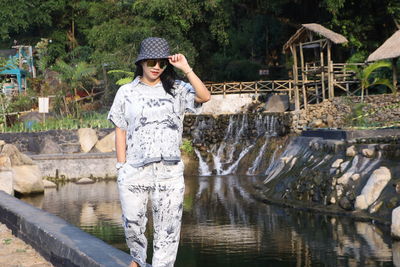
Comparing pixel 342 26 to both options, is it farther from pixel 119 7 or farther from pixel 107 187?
pixel 107 187

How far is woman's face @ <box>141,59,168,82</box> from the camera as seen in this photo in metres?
5.45

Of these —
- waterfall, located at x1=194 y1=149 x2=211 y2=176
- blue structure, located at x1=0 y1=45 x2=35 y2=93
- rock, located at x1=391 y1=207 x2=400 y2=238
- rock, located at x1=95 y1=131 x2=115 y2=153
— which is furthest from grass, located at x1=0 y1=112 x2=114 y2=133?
rock, located at x1=391 y1=207 x2=400 y2=238

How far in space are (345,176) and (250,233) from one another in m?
3.23

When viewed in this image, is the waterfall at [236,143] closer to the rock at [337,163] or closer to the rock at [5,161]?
the rock at [5,161]

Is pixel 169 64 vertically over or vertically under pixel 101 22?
under

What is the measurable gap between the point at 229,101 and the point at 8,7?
19.5 metres

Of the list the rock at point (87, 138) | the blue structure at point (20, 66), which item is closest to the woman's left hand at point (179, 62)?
the rock at point (87, 138)

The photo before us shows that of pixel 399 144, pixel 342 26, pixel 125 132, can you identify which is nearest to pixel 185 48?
pixel 342 26

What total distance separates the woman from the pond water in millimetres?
4676

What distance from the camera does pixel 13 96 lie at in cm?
4172

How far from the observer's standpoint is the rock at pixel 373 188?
14.0 metres

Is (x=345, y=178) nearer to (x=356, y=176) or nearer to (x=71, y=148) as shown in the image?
(x=356, y=176)

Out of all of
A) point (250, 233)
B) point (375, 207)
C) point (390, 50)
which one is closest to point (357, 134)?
point (375, 207)

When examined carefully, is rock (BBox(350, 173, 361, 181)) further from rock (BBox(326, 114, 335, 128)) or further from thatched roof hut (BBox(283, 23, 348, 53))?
thatched roof hut (BBox(283, 23, 348, 53))
